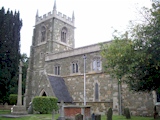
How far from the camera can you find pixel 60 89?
26.8 m

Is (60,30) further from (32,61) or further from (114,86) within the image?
(114,86)

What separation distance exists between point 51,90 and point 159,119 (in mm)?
13244

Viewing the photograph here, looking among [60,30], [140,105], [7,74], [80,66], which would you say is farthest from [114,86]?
[60,30]

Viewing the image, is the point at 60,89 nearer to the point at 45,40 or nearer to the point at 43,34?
the point at 45,40

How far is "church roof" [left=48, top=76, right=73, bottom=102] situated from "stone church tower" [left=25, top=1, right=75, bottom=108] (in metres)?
7.62

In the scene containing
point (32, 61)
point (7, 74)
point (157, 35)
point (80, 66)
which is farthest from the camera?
point (32, 61)

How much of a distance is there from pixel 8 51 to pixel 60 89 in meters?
8.50

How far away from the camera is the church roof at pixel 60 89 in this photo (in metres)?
25.6

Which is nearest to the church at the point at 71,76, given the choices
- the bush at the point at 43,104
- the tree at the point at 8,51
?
the bush at the point at 43,104

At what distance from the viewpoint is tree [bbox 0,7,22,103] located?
2480cm

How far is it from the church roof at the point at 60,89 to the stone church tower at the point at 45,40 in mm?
7619

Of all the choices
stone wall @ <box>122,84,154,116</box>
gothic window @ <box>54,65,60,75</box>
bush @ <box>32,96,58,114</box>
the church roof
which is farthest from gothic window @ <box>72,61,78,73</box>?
stone wall @ <box>122,84,154,116</box>

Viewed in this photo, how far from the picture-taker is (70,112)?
15.9 m

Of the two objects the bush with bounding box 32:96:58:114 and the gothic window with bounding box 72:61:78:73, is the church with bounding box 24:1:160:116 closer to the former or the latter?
the gothic window with bounding box 72:61:78:73
